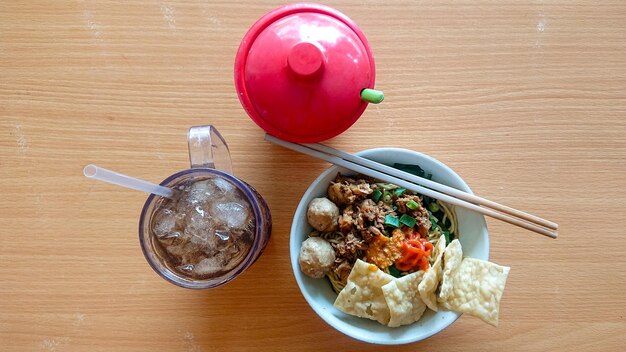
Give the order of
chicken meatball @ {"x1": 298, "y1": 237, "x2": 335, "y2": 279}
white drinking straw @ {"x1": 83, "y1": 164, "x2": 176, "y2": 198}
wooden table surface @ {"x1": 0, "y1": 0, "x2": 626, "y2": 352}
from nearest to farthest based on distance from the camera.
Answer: white drinking straw @ {"x1": 83, "y1": 164, "x2": 176, "y2": 198} → chicken meatball @ {"x1": 298, "y1": 237, "x2": 335, "y2": 279} → wooden table surface @ {"x1": 0, "y1": 0, "x2": 626, "y2": 352}

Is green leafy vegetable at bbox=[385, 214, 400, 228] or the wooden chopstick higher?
the wooden chopstick

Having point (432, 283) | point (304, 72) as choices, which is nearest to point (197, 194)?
point (304, 72)

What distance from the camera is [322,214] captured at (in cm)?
95

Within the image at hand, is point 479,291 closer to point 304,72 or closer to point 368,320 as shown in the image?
point 368,320

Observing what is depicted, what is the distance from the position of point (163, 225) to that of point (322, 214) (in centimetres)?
26

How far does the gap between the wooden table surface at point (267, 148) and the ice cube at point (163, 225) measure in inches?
5.8

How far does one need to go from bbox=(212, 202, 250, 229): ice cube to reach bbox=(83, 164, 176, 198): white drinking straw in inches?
3.5

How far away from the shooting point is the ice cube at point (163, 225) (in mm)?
950

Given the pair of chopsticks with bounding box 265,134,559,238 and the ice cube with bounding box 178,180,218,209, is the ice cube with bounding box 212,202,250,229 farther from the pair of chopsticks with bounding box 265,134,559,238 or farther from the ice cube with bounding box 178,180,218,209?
the pair of chopsticks with bounding box 265,134,559,238

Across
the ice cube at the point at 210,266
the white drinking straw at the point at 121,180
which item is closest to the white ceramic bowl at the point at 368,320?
the ice cube at the point at 210,266

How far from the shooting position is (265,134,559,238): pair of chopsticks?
38.0 inches

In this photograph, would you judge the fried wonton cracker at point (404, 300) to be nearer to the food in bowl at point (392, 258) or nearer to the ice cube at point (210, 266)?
the food in bowl at point (392, 258)

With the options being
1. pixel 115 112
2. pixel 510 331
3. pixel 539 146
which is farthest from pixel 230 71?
pixel 510 331

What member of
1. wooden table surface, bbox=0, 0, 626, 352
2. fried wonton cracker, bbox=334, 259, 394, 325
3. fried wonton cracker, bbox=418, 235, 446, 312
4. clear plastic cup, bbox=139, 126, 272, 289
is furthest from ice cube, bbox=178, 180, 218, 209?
fried wonton cracker, bbox=418, 235, 446, 312
